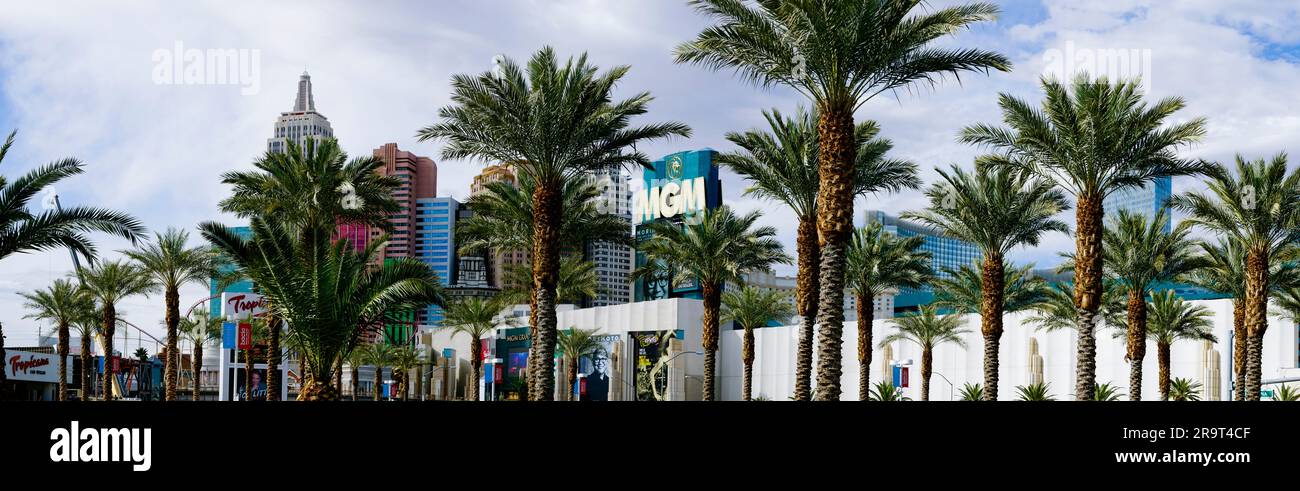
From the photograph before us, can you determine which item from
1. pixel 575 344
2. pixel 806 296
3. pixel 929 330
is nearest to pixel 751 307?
pixel 929 330

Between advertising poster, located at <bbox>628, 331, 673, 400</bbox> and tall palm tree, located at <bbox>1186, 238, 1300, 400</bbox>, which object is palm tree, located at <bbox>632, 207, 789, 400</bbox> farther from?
advertising poster, located at <bbox>628, 331, 673, 400</bbox>

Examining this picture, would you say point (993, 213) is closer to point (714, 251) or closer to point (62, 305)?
point (714, 251)

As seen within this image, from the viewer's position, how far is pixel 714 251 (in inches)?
1702

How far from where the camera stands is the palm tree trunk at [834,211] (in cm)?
2506

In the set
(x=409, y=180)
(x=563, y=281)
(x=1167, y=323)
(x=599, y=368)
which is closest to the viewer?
(x=1167, y=323)

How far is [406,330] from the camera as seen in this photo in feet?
310

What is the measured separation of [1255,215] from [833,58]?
2065 cm

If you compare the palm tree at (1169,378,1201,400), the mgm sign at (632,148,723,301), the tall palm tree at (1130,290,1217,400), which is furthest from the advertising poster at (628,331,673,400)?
the tall palm tree at (1130,290,1217,400)

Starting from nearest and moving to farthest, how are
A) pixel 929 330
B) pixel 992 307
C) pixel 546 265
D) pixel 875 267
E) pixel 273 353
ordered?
pixel 546 265
pixel 273 353
pixel 992 307
pixel 875 267
pixel 929 330

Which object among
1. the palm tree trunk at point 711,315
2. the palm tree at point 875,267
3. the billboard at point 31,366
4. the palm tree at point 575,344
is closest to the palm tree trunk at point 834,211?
the palm tree trunk at point 711,315

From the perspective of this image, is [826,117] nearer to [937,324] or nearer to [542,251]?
[542,251]

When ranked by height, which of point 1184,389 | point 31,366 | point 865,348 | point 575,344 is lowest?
point 31,366

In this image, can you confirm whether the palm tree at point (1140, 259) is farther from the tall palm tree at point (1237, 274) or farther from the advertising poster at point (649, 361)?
the advertising poster at point (649, 361)

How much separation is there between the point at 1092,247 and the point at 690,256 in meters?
16.4
